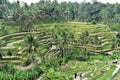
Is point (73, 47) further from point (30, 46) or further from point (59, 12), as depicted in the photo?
point (59, 12)

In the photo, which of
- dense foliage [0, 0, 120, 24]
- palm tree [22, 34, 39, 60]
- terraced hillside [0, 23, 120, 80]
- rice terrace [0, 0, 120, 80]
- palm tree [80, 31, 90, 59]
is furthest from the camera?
dense foliage [0, 0, 120, 24]

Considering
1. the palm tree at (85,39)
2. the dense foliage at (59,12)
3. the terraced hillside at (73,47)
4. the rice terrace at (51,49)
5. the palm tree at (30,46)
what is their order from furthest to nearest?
the dense foliage at (59,12)
the palm tree at (85,39)
the terraced hillside at (73,47)
the palm tree at (30,46)
the rice terrace at (51,49)

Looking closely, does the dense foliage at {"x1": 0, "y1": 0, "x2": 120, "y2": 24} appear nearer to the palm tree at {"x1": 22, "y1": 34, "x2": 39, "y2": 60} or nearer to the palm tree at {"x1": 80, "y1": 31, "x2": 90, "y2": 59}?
the palm tree at {"x1": 80, "y1": 31, "x2": 90, "y2": 59}

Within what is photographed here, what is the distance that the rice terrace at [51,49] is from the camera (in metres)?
43.5

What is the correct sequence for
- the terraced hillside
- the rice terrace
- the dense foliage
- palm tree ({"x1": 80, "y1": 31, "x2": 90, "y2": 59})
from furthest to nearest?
the dense foliage < palm tree ({"x1": 80, "y1": 31, "x2": 90, "y2": 59}) < the terraced hillside < the rice terrace

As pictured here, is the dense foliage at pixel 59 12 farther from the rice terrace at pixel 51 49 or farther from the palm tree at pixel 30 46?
the palm tree at pixel 30 46

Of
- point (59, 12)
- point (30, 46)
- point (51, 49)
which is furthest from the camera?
point (59, 12)

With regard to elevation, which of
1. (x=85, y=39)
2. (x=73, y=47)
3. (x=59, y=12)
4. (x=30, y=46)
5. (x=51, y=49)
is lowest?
(x=73, y=47)

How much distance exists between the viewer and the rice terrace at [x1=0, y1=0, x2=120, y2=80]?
43.5m

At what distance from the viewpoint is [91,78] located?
42.8 m

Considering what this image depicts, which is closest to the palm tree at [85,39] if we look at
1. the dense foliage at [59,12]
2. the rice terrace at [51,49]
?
the rice terrace at [51,49]

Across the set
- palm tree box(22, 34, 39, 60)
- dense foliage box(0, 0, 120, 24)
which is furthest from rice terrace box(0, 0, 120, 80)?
dense foliage box(0, 0, 120, 24)

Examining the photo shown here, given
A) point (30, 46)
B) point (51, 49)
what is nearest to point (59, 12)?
point (51, 49)

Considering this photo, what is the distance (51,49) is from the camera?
55.2 metres
